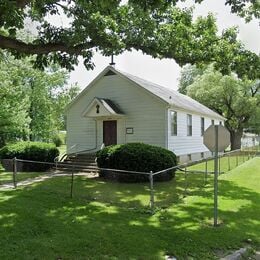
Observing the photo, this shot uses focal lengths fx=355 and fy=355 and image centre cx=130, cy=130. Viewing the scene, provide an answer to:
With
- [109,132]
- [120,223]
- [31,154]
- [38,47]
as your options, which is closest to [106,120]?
[109,132]

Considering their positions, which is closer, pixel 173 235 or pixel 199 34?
pixel 173 235

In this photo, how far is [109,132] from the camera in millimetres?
23312

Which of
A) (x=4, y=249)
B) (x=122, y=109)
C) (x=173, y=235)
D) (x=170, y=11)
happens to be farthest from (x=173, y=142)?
(x=4, y=249)

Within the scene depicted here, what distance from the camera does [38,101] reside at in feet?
118

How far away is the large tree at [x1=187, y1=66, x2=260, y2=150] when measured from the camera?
39.0 m

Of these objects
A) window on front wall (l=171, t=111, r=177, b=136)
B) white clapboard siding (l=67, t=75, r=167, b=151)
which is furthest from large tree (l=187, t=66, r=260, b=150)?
white clapboard siding (l=67, t=75, r=167, b=151)

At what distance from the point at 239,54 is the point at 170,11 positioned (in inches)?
157

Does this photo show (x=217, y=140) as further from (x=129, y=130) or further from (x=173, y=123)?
(x=129, y=130)

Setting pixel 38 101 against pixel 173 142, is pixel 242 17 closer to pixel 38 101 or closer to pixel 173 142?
pixel 173 142

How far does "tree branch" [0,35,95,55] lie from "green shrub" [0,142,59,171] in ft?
30.4

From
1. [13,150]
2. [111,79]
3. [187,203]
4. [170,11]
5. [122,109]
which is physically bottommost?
[187,203]

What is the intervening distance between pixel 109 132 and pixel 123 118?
1.45 m

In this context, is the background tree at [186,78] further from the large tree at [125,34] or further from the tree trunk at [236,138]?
the large tree at [125,34]

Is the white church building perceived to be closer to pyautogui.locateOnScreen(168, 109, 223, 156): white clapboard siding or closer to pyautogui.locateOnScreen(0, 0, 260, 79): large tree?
pyautogui.locateOnScreen(168, 109, 223, 156): white clapboard siding
